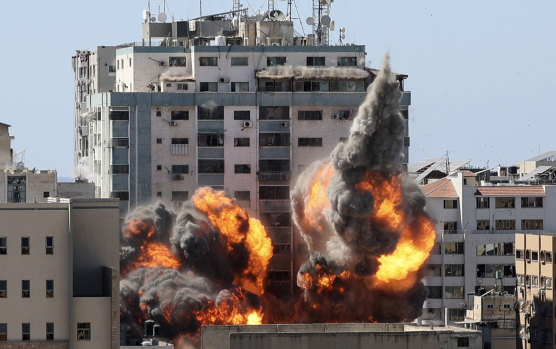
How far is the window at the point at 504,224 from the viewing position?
19075 cm

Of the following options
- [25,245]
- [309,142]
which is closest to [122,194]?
[309,142]

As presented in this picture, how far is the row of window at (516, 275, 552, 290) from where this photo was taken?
164288 millimetres

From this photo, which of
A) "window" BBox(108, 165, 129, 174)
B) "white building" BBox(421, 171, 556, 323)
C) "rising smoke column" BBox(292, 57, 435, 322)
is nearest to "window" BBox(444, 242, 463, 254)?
"white building" BBox(421, 171, 556, 323)

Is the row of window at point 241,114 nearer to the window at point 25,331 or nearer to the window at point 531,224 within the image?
the window at point 531,224

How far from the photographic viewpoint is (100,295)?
122000 millimetres

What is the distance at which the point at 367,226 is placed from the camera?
541 ft

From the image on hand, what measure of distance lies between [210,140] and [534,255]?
3152cm

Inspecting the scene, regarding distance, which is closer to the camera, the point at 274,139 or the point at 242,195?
the point at 242,195

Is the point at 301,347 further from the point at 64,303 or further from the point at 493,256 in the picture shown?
the point at 493,256

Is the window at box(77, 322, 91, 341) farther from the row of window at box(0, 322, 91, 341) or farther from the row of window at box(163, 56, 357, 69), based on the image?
the row of window at box(163, 56, 357, 69)

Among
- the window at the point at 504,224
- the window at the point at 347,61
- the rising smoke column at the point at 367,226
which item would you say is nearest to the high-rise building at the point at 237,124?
the window at the point at 347,61

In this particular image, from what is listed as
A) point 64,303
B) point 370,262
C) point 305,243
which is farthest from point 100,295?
point 305,243

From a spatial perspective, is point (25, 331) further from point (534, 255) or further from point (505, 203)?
point (505, 203)

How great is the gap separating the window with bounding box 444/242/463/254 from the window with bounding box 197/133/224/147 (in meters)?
20.0
